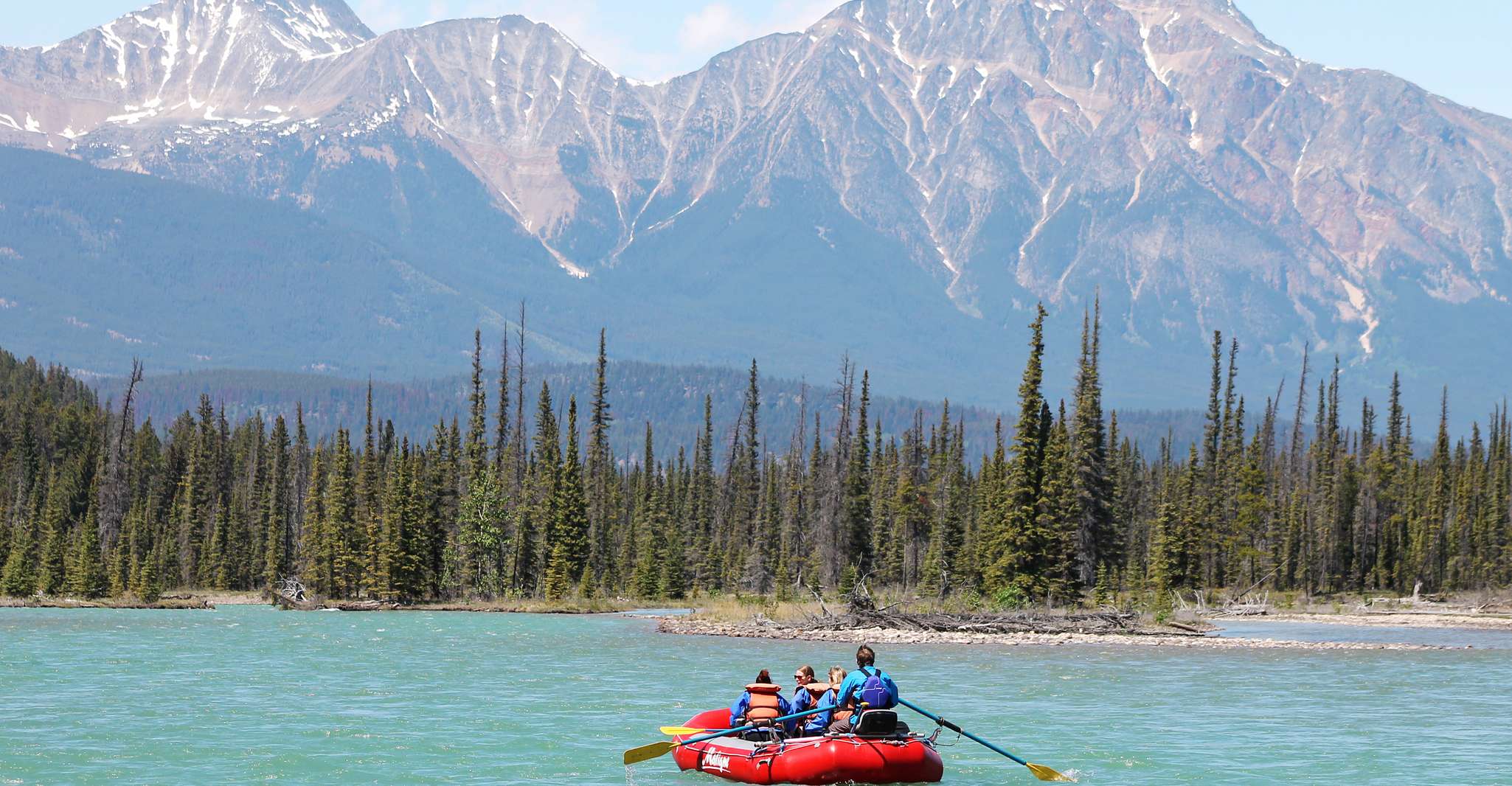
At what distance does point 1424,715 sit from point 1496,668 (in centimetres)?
1693

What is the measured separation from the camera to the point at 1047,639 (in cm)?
7956

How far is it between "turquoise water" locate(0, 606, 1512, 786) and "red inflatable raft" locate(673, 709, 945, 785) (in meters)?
2.35

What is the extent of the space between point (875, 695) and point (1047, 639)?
41330 millimetres

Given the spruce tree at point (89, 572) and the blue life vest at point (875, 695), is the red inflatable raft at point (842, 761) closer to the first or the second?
the blue life vest at point (875, 695)

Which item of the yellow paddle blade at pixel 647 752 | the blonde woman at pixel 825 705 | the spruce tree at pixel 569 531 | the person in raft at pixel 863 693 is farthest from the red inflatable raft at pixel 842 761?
the spruce tree at pixel 569 531

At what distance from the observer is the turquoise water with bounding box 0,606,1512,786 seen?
42625 mm

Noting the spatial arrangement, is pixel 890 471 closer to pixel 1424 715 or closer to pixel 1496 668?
pixel 1496 668

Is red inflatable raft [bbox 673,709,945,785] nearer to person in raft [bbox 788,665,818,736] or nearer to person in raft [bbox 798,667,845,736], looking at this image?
person in raft [bbox 798,667,845,736]

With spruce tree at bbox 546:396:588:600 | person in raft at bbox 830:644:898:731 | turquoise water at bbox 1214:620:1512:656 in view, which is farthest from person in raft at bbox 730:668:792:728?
spruce tree at bbox 546:396:588:600

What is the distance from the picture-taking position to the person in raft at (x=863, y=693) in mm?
39750

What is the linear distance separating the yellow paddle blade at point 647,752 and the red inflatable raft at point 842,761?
1808mm

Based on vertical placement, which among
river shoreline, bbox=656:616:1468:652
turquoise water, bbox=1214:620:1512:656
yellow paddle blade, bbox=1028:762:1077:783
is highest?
turquoise water, bbox=1214:620:1512:656

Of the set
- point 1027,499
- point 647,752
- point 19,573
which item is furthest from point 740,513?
point 647,752

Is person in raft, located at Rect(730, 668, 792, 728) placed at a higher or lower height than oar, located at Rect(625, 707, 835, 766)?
higher
